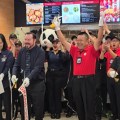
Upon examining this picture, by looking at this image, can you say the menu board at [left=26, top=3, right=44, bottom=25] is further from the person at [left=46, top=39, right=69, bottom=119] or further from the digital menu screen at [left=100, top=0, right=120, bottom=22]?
the digital menu screen at [left=100, top=0, right=120, bottom=22]

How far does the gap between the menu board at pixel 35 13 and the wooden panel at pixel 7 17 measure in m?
0.76

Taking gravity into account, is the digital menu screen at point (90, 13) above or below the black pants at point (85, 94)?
above

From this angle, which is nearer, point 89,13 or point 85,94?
point 85,94

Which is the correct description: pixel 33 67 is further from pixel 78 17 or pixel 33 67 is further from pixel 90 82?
pixel 78 17

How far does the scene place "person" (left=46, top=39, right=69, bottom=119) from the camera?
521 cm

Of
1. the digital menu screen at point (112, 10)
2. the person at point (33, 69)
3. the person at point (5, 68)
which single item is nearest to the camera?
the person at point (33, 69)

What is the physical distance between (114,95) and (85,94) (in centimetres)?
103

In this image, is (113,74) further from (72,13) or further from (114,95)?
(72,13)

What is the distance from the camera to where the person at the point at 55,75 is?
5.21 metres

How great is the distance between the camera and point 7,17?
23.8ft

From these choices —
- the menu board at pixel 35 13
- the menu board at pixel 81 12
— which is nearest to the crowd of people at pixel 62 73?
the menu board at pixel 35 13

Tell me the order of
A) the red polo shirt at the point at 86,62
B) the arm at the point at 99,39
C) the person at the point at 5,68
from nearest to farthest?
the arm at the point at 99,39 < the red polo shirt at the point at 86,62 < the person at the point at 5,68

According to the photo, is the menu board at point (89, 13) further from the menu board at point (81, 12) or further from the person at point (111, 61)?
the person at point (111, 61)

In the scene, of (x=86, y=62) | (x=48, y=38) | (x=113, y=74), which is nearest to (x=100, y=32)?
(x=86, y=62)
